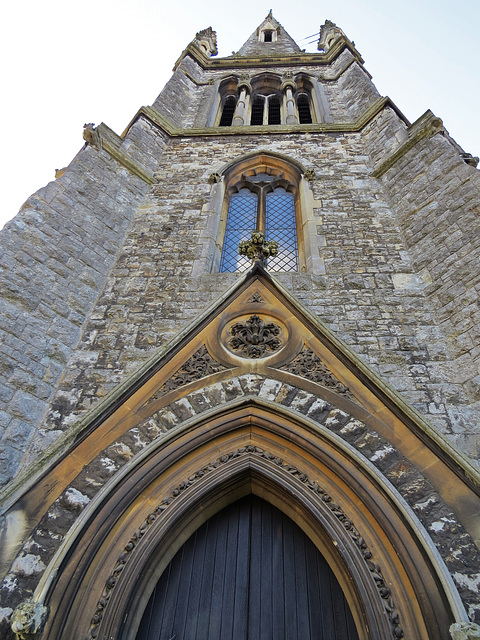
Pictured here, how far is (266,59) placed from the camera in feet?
49.1

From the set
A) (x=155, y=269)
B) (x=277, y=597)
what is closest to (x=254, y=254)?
(x=155, y=269)

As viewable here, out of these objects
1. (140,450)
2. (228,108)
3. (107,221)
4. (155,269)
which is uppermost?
(228,108)

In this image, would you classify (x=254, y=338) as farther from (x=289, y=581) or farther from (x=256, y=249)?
(x=289, y=581)

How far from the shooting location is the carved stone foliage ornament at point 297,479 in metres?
3.15

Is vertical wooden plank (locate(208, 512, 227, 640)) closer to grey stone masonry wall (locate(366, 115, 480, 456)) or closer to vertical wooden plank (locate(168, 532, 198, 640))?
vertical wooden plank (locate(168, 532, 198, 640))

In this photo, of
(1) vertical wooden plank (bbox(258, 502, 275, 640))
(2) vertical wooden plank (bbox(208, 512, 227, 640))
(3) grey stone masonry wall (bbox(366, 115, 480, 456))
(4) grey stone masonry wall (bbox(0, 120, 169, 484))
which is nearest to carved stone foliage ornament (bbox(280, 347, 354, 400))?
(3) grey stone masonry wall (bbox(366, 115, 480, 456))

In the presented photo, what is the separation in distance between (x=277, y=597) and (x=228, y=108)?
12.9 metres

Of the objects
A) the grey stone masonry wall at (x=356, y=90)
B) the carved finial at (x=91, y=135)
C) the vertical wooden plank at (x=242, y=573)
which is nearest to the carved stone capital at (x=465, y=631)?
the vertical wooden plank at (x=242, y=573)

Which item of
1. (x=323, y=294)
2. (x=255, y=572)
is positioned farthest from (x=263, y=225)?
(x=255, y=572)

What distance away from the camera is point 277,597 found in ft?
11.9

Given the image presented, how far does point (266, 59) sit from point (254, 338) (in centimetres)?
1312

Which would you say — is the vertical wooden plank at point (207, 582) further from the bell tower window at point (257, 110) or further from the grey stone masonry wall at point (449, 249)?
the bell tower window at point (257, 110)

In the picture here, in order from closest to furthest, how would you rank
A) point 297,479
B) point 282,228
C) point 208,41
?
point 297,479, point 282,228, point 208,41

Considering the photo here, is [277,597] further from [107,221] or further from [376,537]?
[107,221]
